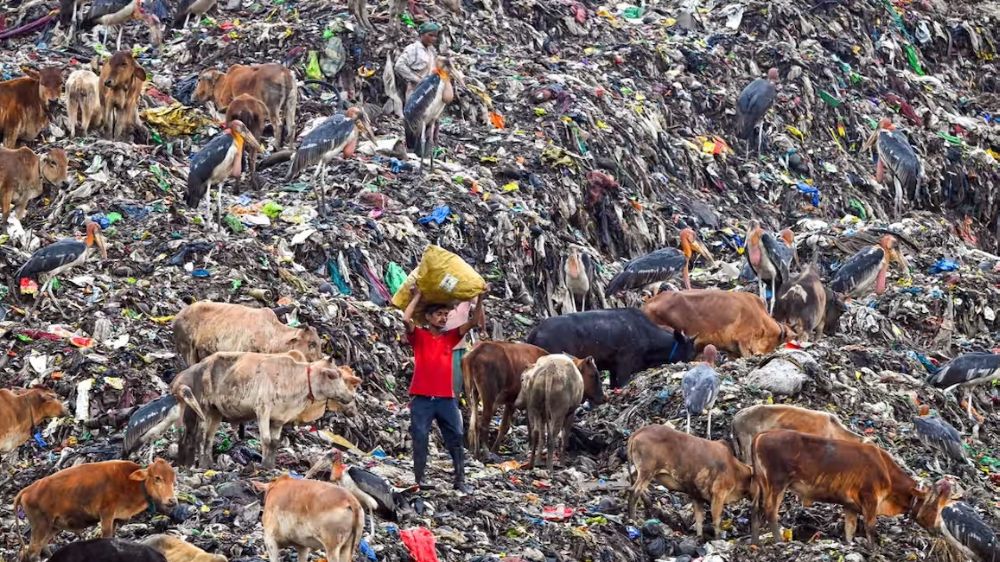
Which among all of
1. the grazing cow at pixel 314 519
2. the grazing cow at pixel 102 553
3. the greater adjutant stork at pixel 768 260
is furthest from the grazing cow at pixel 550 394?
the greater adjutant stork at pixel 768 260

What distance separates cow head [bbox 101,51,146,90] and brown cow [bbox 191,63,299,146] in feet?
4.99

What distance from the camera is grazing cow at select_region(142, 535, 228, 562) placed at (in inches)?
409

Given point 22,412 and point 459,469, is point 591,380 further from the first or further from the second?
point 22,412

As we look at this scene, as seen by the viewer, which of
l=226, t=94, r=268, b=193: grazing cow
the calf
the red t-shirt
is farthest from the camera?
l=226, t=94, r=268, b=193: grazing cow

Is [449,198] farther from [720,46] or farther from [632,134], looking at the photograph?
[720,46]

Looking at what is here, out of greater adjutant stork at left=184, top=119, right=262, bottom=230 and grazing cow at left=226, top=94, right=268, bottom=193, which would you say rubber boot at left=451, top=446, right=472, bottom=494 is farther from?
grazing cow at left=226, top=94, right=268, bottom=193

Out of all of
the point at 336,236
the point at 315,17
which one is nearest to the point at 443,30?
the point at 315,17

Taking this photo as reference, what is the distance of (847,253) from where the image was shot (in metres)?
21.8

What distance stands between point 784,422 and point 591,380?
7.46 feet

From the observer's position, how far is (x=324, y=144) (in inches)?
735

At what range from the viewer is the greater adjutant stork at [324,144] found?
18.7m

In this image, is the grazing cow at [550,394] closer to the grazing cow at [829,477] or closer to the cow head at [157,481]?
the grazing cow at [829,477]

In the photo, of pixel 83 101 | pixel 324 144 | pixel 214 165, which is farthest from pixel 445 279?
pixel 83 101

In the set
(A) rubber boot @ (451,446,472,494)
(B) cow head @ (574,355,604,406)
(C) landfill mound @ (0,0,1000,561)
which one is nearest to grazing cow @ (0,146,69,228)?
(C) landfill mound @ (0,0,1000,561)
